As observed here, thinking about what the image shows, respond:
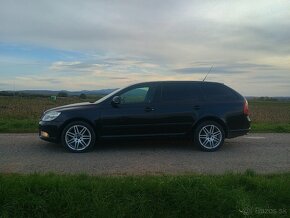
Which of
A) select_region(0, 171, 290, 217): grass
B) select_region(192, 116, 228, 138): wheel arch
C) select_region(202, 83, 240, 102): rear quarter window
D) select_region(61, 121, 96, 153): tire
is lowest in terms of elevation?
select_region(0, 171, 290, 217): grass

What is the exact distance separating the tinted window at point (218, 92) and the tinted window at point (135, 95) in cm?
147

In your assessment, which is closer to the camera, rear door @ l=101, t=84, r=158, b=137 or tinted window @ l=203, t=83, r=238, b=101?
rear door @ l=101, t=84, r=158, b=137

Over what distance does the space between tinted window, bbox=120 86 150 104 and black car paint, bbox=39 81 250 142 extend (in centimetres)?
10

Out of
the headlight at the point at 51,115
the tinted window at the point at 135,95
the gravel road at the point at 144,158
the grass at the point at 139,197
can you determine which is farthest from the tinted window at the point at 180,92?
the grass at the point at 139,197

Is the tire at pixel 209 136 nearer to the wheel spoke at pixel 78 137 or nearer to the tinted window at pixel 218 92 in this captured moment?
the tinted window at pixel 218 92

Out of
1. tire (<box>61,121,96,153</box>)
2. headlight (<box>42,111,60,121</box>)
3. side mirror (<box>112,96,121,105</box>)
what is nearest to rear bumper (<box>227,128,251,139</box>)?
side mirror (<box>112,96,121,105</box>)

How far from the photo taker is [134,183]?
5805 mm

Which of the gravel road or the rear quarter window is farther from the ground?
the rear quarter window

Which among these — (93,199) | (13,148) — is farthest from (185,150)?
(93,199)

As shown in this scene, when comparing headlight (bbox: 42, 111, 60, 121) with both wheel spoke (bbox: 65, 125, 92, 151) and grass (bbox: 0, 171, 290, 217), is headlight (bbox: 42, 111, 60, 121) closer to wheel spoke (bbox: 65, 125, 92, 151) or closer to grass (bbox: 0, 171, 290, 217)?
wheel spoke (bbox: 65, 125, 92, 151)

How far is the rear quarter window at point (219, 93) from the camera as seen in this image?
33.1 feet

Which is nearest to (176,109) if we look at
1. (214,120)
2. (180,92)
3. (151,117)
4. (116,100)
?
(180,92)

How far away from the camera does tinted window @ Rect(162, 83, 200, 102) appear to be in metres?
9.94

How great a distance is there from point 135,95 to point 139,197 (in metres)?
4.58
